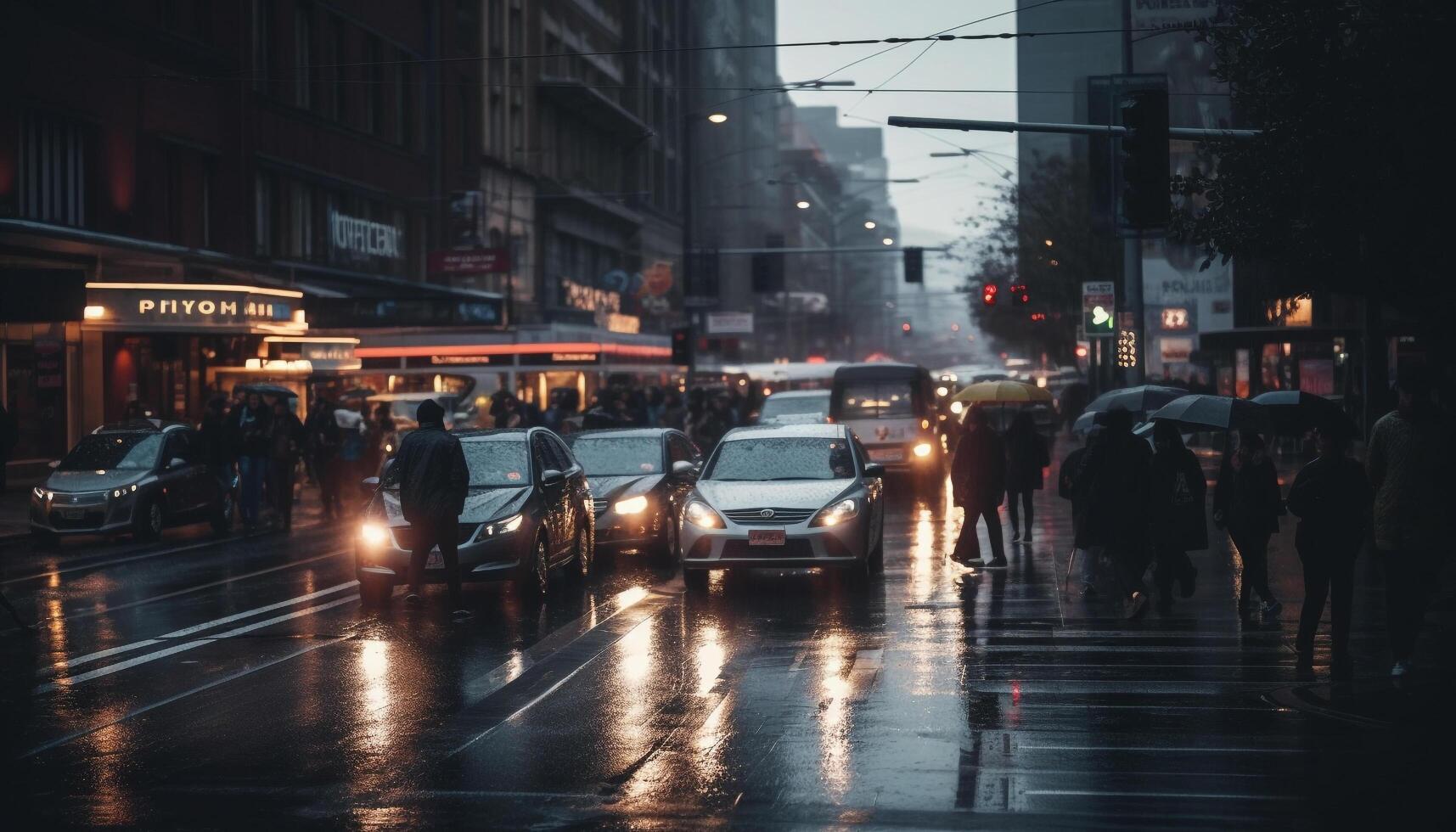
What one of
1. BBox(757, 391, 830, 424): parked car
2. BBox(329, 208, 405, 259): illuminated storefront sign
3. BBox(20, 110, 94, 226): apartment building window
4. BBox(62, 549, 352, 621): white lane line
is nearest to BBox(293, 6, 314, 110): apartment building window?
BBox(329, 208, 405, 259): illuminated storefront sign

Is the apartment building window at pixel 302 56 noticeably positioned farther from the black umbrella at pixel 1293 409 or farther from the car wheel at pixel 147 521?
the black umbrella at pixel 1293 409

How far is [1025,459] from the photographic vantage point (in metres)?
21.7

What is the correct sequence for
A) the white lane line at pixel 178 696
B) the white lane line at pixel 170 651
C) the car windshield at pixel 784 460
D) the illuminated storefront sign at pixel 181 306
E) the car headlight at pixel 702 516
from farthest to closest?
the illuminated storefront sign at pixel 181 306, the car windshield at pixel 784 460, the car headlight at pixel 702 516, the white lane line at pixel 170 651, the white lane line at pixel 178 696

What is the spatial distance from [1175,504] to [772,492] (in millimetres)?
4002

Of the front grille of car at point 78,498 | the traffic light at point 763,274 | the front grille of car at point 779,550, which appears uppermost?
the traffic light at point 763,274

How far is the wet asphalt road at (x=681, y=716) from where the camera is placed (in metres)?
7.97

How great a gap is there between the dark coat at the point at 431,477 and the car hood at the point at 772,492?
3000 millimetres

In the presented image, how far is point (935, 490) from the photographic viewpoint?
33.0m

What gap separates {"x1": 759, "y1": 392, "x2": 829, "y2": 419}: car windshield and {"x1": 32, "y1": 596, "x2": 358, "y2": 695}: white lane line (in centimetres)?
1909

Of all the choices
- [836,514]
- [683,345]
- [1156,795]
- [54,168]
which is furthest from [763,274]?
[1156,795]

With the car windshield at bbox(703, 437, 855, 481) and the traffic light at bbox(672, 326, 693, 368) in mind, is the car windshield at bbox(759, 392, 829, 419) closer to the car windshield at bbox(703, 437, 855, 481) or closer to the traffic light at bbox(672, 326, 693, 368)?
the traffic light at bbox(672, 326, 693, 368)

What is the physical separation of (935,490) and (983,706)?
22655 millimetres

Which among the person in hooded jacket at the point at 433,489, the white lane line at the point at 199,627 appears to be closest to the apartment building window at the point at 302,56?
the white lane line at the point at 199,627

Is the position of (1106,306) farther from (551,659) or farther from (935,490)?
(551,659)
